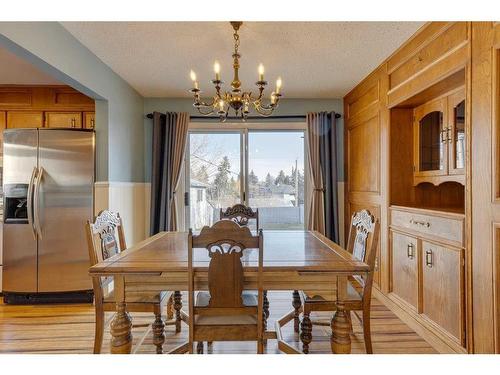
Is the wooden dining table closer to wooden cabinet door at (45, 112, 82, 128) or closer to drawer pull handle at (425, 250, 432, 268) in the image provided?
drawer pull handle at (425, 250, 432, 268)

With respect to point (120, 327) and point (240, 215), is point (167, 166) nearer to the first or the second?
point (240, 215)

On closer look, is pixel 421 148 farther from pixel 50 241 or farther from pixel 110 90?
pixel 50 241

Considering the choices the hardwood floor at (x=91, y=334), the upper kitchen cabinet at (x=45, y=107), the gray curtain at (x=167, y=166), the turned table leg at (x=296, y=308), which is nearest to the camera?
the hardwood floor at (x=91, y=334)

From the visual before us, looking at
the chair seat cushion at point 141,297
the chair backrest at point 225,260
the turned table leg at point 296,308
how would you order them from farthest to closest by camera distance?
the turned table leg at point 296,308 → the chair seat cushion at point 141,297 → the chair backrest at point 225,260

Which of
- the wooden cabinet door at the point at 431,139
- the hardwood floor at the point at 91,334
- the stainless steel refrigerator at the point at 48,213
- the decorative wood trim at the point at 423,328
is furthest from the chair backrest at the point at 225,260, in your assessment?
the stainless steel refrigerator at the point at 48,213

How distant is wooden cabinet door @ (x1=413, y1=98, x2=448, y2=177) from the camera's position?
2705mm

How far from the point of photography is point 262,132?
4660 millimetres

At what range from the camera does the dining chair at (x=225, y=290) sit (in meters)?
1.57

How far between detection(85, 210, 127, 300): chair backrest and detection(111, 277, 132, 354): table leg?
199 millimetres

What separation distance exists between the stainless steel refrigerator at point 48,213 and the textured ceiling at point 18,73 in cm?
63

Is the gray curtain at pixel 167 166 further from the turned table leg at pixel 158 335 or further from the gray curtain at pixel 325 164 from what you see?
the turned table leg at pixel 158 335

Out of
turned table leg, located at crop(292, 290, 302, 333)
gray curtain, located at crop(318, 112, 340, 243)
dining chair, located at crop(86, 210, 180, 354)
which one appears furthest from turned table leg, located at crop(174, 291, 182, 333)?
gray curtain, located at crop(318, 112, 340, 243)

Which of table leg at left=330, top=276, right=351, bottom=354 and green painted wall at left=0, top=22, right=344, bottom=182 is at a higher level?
green painted wall at left=0, top=22, right=344, bottom=182

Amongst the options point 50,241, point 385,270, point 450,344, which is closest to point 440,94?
point 385,270
